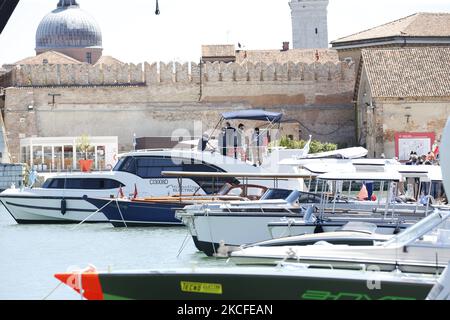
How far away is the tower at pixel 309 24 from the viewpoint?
287 ft

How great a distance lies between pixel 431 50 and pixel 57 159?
14.0m

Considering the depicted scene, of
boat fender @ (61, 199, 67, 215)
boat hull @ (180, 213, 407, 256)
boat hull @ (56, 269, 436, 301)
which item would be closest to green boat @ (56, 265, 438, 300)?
boat hull @ (56, 269, 436, 301)

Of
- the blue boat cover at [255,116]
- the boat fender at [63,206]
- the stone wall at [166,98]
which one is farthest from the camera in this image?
the stone wall at [166,98]

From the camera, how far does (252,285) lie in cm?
1266

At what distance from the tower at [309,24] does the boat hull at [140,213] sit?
59075 millimetres

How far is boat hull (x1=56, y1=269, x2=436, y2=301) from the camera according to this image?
12531 millimetres

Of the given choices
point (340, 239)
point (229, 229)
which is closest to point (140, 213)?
point (229, 229)

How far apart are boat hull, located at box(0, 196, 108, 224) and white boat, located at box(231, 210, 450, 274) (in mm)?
16140

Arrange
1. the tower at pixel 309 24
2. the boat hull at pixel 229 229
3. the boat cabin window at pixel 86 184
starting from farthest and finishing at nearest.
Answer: the tower at pixel 309 24
the boat cabin window at pixel 86 184
the boat hull at pixel 229 229

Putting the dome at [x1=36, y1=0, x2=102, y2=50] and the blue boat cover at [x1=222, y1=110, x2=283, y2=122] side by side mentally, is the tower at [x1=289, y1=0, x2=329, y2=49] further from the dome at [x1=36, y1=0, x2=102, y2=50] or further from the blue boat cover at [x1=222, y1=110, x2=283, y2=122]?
the blue boat cover at [x1=222, y1=110, x2=283, y2=122]

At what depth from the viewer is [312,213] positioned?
21.0m

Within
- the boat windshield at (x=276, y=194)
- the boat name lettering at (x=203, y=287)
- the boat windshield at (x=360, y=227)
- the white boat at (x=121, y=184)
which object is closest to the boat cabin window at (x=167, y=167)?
the white boat at (x=121, y=184)

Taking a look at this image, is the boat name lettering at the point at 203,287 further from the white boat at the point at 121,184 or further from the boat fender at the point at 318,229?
the white boat at the point at 121,184
